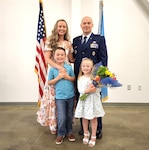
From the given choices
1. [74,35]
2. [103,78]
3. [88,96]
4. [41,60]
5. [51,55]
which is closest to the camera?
[103,78]

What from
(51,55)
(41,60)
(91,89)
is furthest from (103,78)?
(41,60)

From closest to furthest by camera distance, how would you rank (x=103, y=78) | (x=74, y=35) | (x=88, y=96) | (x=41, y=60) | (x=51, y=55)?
(x=103, y=78) → (x=88, y=96) → (x=51, y=55) → (x=41, y=60) → (x=74, y=35)

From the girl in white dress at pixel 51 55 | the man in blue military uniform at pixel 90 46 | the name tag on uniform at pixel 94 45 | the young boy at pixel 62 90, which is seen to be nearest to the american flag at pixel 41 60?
the girl in white dress at pixel 51 55

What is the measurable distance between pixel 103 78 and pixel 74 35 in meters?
1.98

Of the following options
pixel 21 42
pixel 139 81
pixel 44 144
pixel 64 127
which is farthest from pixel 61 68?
pixel 139 81

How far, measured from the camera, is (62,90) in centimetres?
272

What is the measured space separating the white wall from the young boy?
165cm

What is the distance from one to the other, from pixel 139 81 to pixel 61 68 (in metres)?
2.35

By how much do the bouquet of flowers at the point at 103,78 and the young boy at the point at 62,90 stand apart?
0.81ft

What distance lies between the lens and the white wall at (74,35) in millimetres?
4328

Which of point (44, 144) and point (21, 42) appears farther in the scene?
point (21, 42)

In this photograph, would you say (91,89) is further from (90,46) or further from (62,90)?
(90,46)

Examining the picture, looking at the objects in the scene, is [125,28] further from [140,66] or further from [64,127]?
[64,127]

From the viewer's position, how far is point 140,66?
4457mm
